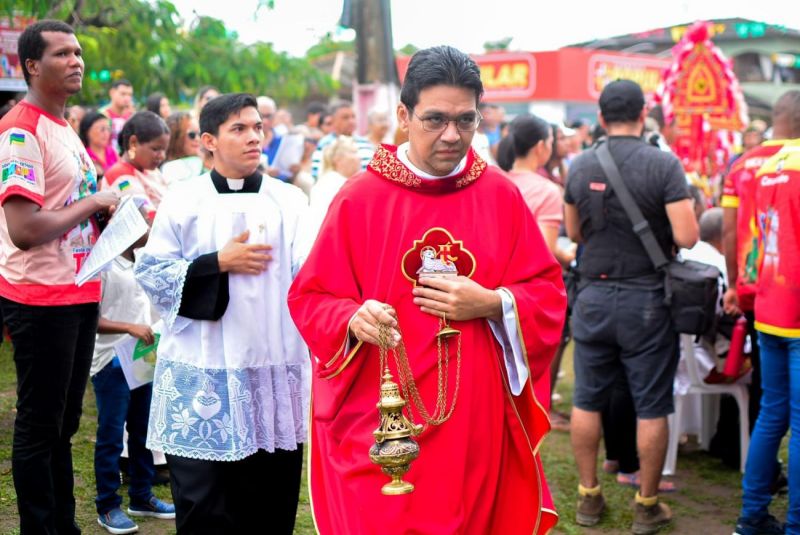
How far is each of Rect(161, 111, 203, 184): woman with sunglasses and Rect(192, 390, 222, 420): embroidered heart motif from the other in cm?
248

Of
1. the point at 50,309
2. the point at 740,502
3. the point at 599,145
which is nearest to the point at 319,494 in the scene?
the point at 50,309

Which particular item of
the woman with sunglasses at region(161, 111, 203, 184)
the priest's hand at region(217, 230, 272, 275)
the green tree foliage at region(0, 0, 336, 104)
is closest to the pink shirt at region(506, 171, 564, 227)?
the woman with sunglasses at region(161, 111, 203, 184)

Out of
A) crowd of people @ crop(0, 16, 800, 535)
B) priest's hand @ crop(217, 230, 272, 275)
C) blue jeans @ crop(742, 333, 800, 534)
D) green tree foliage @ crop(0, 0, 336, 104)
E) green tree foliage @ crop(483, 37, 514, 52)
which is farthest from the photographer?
green tree foliage @ crop(483, 37, 514, 52)

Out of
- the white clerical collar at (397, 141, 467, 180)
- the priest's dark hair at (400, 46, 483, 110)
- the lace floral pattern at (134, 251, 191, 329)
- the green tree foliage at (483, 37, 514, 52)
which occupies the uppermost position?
the green tree foliage at (483, 37, 514, 52)

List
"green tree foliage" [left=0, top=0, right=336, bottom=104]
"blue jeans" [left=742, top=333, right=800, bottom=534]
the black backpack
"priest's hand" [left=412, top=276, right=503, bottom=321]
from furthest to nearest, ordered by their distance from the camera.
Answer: "green tree foliage" [left=0, top=0, right=336, bottom=104] → the black backpack → "blue jeans" [left=742, top=333, right=800, bottom=534] → "priest's hand" [left=412, top=276, right=503, bottom=321]

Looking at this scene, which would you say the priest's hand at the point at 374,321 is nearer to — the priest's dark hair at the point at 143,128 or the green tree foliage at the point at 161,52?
the priest's dark hair at the point at 143,128

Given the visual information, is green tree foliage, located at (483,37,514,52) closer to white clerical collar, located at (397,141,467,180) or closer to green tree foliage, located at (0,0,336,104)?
green tree foliage, located at (0,0,336,104)

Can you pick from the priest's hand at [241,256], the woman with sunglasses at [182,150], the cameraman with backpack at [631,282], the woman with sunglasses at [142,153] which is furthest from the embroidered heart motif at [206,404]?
the woman with sunglasses at [182,150]

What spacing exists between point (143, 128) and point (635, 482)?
3.69 metres

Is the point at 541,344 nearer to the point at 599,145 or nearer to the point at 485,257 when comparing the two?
the point at 485,257

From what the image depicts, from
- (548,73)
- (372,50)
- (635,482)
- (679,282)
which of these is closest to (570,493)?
(635,482)

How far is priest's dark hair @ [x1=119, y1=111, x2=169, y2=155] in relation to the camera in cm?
569

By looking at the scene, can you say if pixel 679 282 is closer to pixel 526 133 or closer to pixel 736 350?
pixel 736 350

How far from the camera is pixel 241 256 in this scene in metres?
4.02
